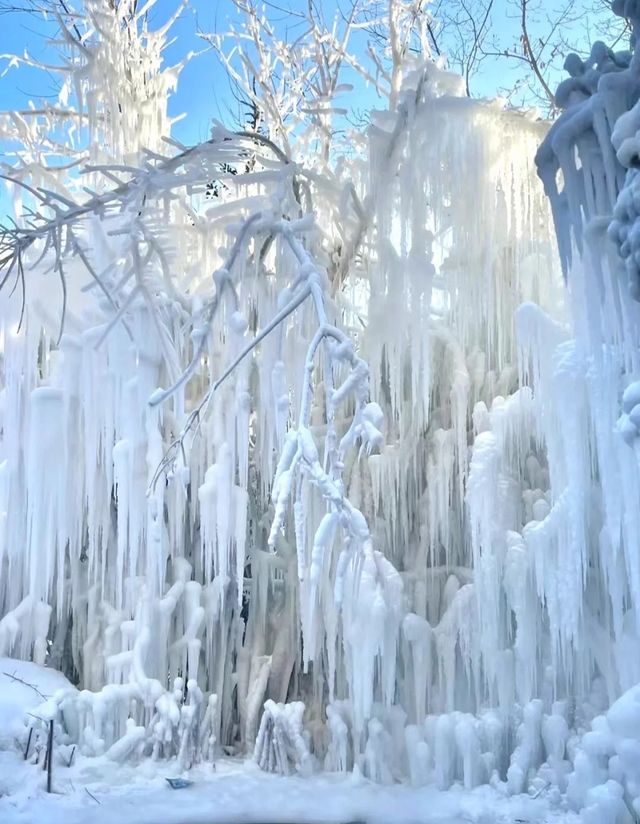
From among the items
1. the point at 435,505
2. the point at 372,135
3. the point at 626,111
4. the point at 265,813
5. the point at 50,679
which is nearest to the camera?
the point at 626,111

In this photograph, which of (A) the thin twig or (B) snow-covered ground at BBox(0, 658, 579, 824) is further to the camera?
(A) the thin twig

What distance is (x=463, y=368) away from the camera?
6.49m

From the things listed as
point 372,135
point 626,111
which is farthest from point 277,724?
point 626,111

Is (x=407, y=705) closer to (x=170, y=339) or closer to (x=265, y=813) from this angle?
(x=265, y=813)

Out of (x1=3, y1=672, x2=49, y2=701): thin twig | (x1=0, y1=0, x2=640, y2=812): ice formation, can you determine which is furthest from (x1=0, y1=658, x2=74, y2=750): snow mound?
(x1=0, y1=0, x2=640, y2=812): ice formation

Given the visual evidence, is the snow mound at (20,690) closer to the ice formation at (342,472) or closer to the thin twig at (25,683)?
the thin twig at (25,683)

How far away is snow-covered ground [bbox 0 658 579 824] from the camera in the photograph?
17.1ft

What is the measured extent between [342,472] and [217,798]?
2.47 metres

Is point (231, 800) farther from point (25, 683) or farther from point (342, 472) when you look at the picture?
point (342, 472)

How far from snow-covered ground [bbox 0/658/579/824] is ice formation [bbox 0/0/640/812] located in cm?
17

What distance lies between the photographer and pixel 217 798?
5.57 metres

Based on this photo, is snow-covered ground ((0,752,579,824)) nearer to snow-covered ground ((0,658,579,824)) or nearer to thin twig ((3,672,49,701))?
snow-covered ground ((0,658,579,824))

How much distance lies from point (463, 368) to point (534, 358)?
3.13 ft

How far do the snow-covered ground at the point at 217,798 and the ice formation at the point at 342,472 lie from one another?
0.17 metres
